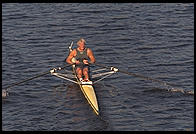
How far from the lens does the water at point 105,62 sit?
Answer: 99.5 feet

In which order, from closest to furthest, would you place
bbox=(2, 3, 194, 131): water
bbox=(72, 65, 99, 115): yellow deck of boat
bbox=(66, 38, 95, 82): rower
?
bbox=(2, 3, 194, 131): water → bbox=(72, 65, 99, 115): yellow deck of boat → bbox=(66, 38, 95, 82): rower

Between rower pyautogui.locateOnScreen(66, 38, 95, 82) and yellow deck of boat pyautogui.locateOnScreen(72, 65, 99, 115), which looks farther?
rower pyautogui.locateOnScreen(66, 38, 95, 82)

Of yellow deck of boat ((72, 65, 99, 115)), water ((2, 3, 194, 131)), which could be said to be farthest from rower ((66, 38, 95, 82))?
water ((2, 3, 194, 131))

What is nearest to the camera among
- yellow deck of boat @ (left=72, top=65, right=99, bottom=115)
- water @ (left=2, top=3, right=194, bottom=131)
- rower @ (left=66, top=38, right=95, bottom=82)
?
water @ (left=2, top=3, right=194, bottom=131)

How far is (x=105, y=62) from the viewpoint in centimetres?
3944

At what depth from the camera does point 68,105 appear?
1272 inches

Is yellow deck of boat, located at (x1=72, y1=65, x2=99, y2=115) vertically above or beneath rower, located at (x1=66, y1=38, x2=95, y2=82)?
beneath

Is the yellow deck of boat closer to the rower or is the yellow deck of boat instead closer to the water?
the water

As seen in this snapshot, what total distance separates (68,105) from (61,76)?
4.27 meters

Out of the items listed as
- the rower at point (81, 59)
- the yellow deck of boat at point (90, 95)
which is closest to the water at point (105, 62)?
the yellow deck of boat at point (90, 95)

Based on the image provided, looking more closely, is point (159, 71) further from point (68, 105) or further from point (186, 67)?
point (68, 105)

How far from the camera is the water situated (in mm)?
30328

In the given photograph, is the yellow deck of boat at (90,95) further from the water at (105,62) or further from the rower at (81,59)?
the rower at (81,59)

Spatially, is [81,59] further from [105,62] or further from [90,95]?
[105,62]
